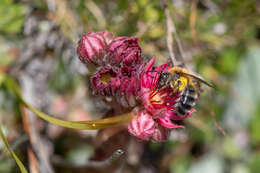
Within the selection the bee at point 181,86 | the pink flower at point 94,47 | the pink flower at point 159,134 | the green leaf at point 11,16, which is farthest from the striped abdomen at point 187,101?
the green leaf at point 11,16

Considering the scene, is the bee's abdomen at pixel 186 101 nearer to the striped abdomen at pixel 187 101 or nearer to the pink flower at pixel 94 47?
the striped abdomen at pixel 187 101

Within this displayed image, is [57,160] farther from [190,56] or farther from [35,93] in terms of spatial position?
[190,56]

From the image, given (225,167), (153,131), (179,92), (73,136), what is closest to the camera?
(153,131)

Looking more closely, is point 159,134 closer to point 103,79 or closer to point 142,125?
point 142,125

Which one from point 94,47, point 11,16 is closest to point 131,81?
point 94,47

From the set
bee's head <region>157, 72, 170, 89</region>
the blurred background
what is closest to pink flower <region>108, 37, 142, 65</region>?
bee's head <region>157, 72, 170, 89</region>

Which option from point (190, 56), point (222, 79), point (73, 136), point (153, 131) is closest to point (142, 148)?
point (73, 136)
